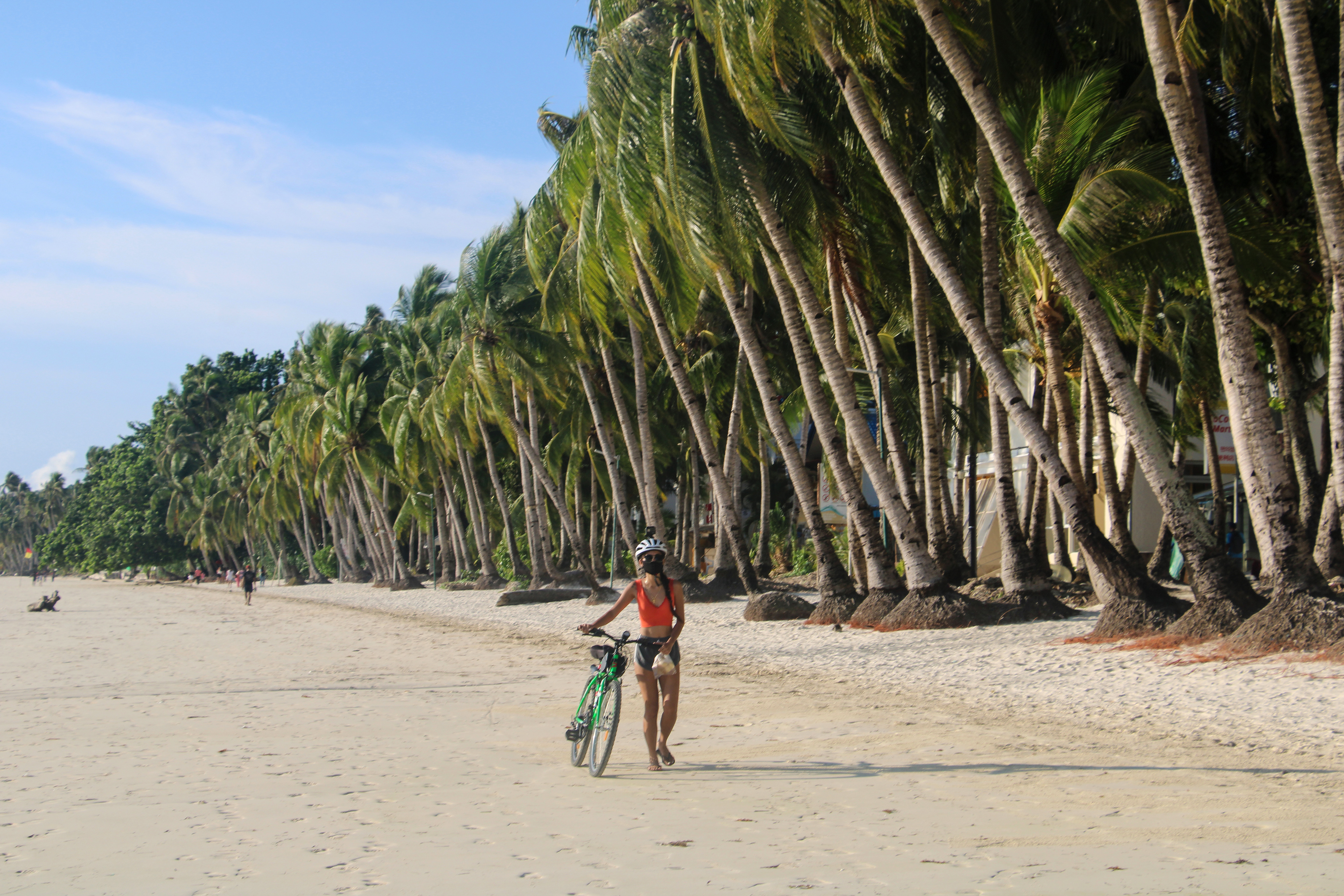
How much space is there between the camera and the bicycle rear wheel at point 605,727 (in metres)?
7.18

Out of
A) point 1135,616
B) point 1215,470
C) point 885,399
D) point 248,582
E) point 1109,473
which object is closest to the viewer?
point 1135,616

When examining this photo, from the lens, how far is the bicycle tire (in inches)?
293

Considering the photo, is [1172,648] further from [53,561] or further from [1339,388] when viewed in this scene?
[53,561]

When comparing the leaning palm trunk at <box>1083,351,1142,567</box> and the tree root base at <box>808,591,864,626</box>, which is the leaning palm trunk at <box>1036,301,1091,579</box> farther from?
the tree root base at <box>808,591,864,626</box>

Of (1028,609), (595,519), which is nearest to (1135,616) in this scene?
(1028,609)

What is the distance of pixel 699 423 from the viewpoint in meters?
23.2

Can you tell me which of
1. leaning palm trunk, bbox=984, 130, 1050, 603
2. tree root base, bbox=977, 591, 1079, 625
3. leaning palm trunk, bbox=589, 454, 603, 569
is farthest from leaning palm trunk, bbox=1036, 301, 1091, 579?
leaning palm trunk, bbox=589, 454, 603, 569

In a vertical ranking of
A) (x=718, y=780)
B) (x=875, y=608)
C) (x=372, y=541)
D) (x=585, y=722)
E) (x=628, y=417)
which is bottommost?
(x=718, y=780)

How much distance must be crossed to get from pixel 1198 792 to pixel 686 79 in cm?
1302

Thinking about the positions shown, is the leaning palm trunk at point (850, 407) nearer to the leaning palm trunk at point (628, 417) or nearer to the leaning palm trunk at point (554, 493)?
the leaning palm trunk at point (628, 417)

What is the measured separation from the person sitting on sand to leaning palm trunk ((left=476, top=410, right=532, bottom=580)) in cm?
2874

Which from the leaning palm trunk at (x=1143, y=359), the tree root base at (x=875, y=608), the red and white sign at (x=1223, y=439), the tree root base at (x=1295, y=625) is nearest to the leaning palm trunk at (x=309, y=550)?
the red and white sign at (x=1223, y=439)

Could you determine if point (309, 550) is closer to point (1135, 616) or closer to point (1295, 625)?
point (1135, 616)

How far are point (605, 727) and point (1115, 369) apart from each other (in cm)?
773
